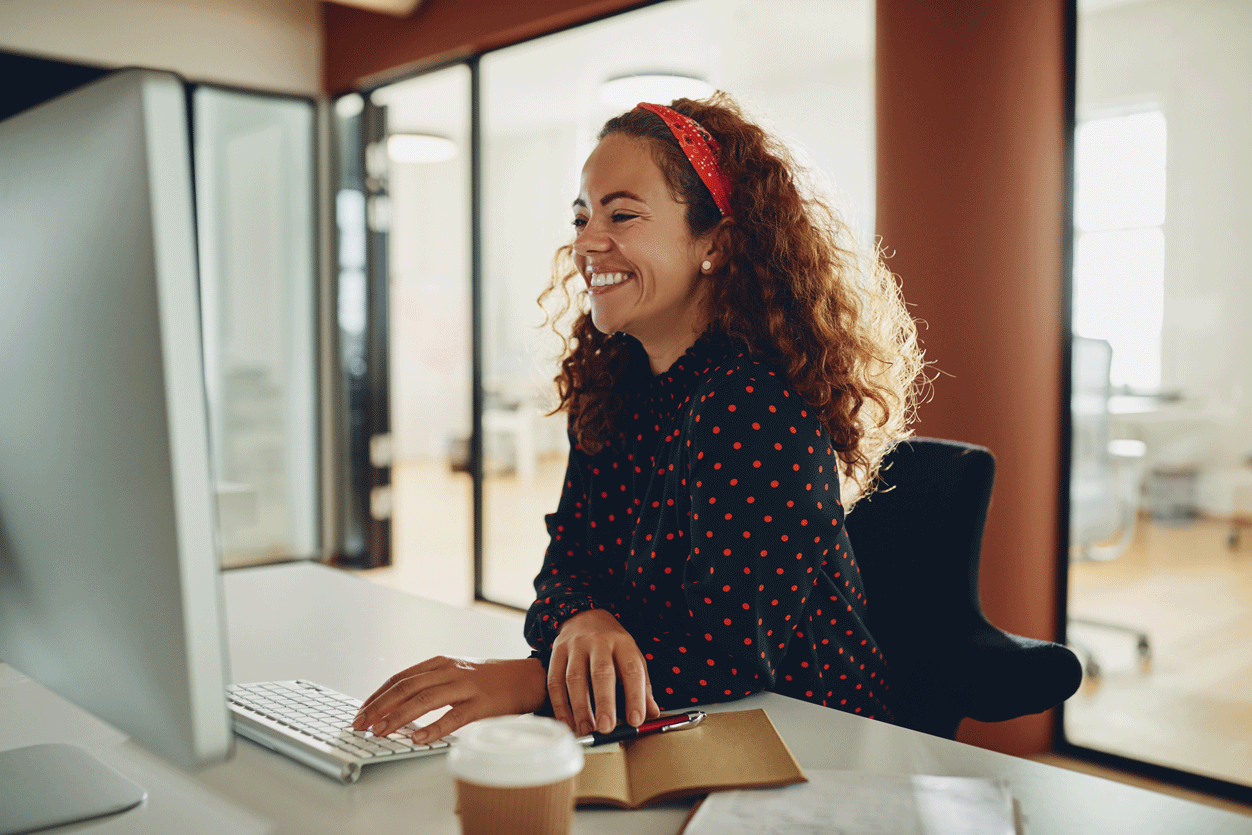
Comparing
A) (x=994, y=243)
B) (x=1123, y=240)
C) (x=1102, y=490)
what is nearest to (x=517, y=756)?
(x=994, y=243)

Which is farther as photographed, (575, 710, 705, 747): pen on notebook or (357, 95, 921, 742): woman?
(357, 95, 921, 742): woman

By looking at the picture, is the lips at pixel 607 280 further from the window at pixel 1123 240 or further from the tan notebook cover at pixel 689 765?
the window at pixel 1123 240

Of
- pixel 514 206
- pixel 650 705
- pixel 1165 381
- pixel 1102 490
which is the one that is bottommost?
pixel 1102 490

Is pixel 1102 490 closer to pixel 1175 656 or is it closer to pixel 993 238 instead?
pixel 1175 656

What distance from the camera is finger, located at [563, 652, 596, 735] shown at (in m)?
0.84

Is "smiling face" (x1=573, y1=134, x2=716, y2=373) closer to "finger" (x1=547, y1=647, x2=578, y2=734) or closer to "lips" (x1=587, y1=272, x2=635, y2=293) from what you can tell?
"lips" (x1=587, y1=272, x2=635, y2=293)

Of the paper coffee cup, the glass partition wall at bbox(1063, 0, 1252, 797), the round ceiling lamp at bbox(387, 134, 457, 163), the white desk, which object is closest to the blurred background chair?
the glass partition wall at bbox(1063, 0, 1252, 797)

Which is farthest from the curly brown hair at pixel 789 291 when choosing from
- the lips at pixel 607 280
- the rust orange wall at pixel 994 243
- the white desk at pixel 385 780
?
the rust orange wall at pixel 994 243

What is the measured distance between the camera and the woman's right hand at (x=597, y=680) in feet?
2.76

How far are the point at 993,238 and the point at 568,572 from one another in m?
1.65

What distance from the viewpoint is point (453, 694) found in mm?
862

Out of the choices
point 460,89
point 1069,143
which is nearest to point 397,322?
point 460,89

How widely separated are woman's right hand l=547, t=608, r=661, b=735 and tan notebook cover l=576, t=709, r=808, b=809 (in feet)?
0.15

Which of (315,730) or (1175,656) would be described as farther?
(1175,656)
